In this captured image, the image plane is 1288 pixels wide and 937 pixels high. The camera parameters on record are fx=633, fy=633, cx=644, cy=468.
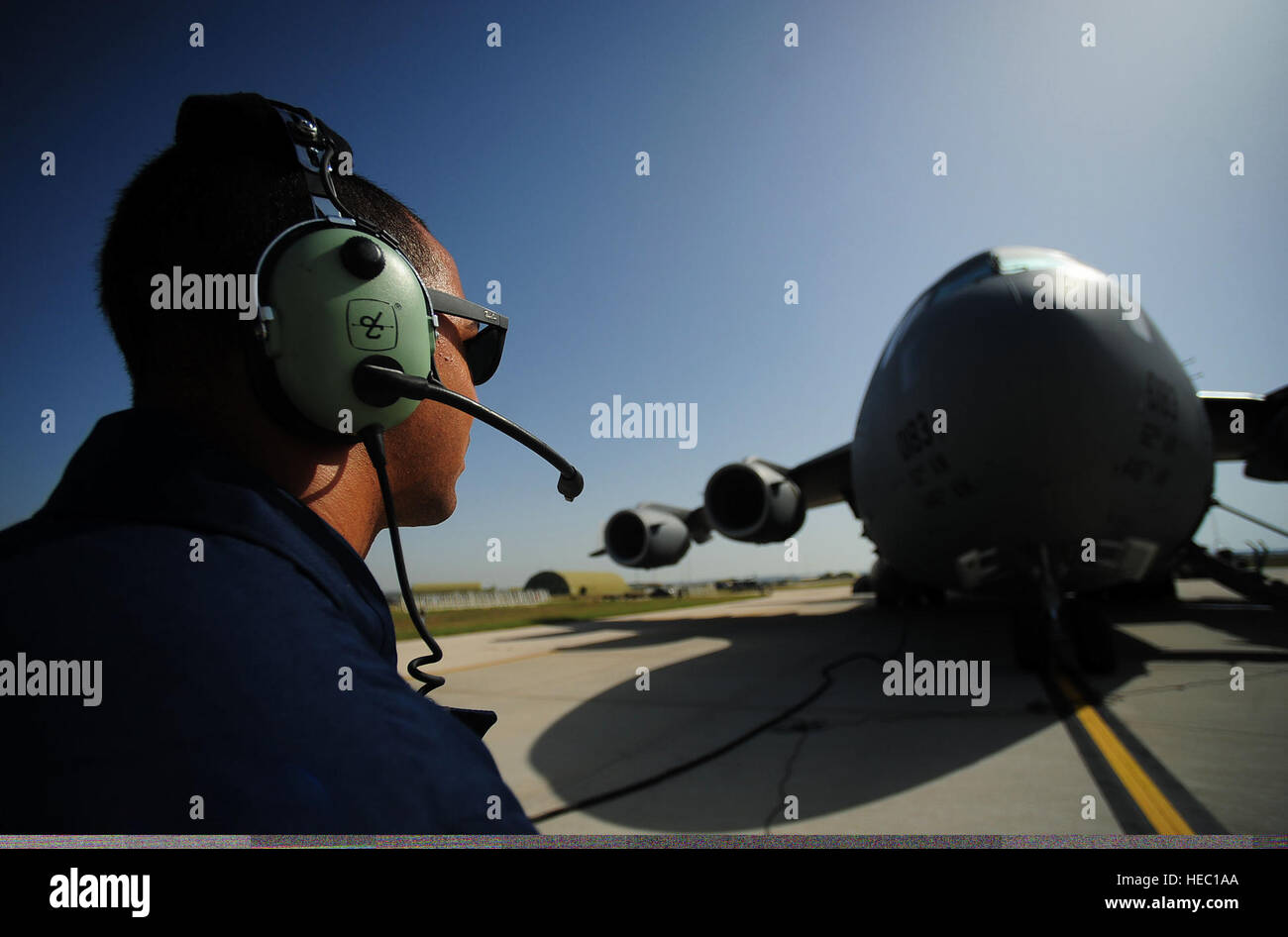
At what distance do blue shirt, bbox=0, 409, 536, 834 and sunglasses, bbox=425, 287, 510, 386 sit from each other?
2.10 ft

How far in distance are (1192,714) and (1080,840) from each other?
4.34m

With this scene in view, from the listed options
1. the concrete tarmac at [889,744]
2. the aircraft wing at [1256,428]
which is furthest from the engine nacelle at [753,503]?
the aircraft wing at [1256,428]

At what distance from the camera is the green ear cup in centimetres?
88

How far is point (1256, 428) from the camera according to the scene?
332 inches

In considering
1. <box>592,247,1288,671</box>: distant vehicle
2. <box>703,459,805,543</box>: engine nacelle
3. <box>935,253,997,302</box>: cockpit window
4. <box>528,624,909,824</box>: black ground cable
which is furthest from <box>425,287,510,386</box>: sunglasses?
<box>703,459,805,543</box>: engine nacelle

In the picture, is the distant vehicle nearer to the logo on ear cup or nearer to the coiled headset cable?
the coiled headset cable

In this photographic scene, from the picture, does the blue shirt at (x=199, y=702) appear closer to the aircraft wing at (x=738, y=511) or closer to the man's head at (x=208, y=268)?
the man's head at (x=208, y=268)

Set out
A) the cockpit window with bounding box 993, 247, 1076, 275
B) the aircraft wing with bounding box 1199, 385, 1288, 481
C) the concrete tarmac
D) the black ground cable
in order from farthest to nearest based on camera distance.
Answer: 1. the aircraft wing with bounding box 1199, 385, 1288, 481
2. the cockpit window with bounding box 993, 247, 1076, 275
3. the black ground cable
4. the concrete tarmac

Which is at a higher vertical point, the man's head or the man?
the man's head

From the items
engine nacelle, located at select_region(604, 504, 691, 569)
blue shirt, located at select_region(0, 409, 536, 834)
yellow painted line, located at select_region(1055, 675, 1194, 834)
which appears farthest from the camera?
engine nacelle, located at select_region(604, 504, 691, 569)

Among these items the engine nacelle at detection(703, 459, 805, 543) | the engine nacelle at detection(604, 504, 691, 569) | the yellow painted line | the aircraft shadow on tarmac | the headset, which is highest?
the headset

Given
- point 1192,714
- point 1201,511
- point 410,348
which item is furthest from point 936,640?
point 410,348
